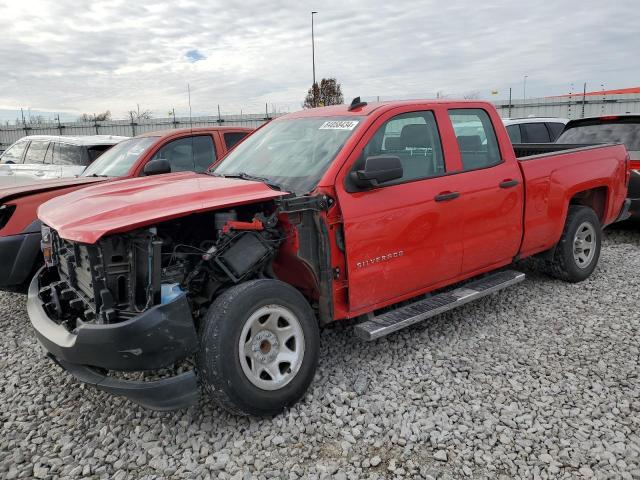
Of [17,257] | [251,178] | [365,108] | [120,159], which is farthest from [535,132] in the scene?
[17,257]

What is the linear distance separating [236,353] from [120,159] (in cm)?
473

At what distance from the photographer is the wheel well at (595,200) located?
569cm

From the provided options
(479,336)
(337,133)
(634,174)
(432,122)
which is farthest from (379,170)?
(634,174)

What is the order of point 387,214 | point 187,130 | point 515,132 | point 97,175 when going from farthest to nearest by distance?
point 515,132 < point 187,130 < point 97,175 < point 387,214

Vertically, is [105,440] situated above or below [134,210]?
below

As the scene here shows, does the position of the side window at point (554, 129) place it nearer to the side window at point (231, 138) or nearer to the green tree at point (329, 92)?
the side window at point (231, 138)

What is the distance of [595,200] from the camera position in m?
5.80

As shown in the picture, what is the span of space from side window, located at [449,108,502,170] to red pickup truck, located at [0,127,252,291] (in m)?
3.06

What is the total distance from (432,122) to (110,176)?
13.8 ft

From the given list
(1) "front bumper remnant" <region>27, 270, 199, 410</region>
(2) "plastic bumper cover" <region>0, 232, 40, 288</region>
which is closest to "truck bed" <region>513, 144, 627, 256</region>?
(1) "front bumper remnant" <region>27, 270, 199, 410</region>

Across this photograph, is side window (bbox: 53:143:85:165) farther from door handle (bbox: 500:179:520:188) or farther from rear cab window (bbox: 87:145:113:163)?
door handle (bbox: 500:179:520:188)

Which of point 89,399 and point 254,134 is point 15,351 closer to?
point 89,399

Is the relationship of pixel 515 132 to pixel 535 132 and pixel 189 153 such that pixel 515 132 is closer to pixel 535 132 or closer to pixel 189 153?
pixel 535 132

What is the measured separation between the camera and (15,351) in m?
4.34
